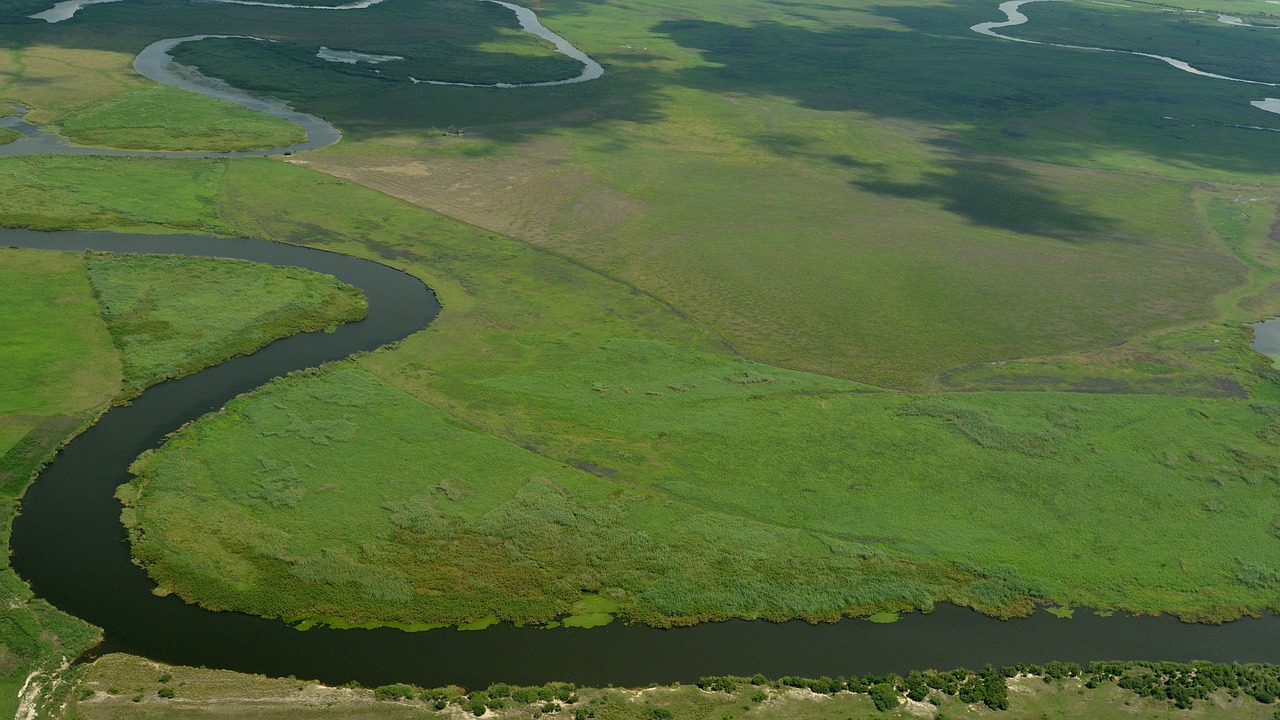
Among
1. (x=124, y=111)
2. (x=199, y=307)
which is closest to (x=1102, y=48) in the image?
(x=124, y=111)

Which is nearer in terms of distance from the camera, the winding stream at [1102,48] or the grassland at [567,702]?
the grassland at [567,702]

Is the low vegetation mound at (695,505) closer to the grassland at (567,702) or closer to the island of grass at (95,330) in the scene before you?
the grassland at (567,702)

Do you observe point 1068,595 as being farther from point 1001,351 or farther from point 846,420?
point 1001,351

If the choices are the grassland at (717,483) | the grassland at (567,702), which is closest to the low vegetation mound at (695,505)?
the grassland at (717,483)

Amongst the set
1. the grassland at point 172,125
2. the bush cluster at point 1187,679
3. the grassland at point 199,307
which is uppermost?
the grassland at point 172,125

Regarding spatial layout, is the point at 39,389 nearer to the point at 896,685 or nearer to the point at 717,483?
the point at 717,483

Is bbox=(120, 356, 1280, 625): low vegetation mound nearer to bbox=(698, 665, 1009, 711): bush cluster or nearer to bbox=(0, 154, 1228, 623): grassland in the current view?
bbox=(0, 154, 1228, 623): grassland

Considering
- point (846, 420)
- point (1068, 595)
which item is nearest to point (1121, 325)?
point (846, 420)
